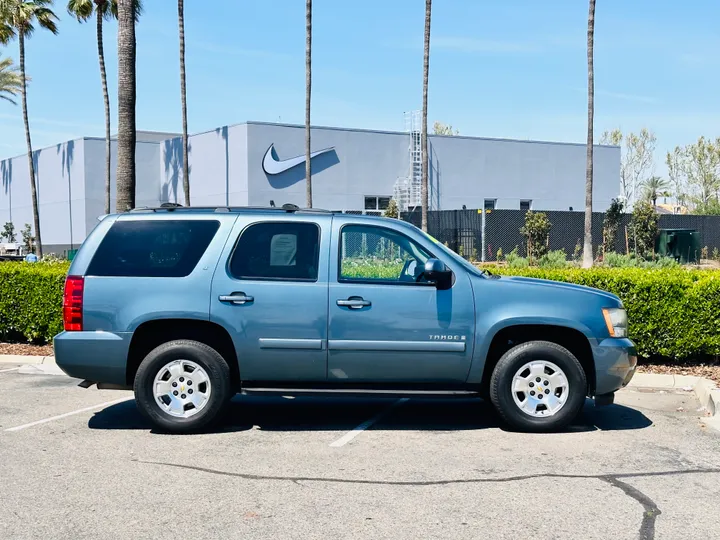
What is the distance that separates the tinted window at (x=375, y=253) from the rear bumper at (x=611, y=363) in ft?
5.64

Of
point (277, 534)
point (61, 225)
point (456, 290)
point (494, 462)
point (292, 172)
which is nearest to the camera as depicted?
point (277, 534)

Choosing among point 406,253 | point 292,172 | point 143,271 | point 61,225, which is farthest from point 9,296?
point 61,225

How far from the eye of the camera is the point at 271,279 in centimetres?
729

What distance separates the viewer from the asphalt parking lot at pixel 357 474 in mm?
4973

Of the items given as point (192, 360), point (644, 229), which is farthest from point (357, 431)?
point (644, 229)

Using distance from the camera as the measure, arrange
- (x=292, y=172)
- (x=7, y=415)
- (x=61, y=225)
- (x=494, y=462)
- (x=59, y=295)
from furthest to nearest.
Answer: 1. (x=61, y=225)
2. (x=292, y=172)
3. (x=59, y=295)
4. (x=7, y=415)
5. (x=494, y=462)

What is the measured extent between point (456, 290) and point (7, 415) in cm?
464

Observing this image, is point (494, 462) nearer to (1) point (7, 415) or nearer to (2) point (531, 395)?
(2) point (531, 395)

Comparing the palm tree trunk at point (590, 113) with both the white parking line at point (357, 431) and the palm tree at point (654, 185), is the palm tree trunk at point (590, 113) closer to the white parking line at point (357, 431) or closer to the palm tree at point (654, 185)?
the white parking line at point (357, 431)

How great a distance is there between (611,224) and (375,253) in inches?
1134

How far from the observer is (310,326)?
7.17 metres

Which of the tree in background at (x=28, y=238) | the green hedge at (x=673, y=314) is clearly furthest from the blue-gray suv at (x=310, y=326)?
the tree in background at (x=28, y=238)

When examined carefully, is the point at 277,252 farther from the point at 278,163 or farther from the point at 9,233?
the point at 9,233

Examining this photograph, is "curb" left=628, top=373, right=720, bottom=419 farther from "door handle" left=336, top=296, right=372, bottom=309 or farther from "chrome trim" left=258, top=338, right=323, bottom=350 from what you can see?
"chrome trim" left=258, top=338, right=323, bottom=350
